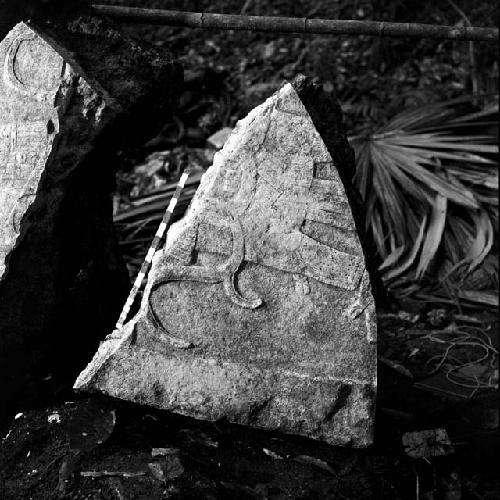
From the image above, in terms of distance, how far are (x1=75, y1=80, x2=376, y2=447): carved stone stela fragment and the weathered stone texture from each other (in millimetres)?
234

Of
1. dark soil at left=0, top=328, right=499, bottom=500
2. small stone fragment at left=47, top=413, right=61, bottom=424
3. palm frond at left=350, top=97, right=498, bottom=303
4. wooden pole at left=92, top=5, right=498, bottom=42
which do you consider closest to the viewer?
dark soil at left=0, top=328, right=499, bottom=500

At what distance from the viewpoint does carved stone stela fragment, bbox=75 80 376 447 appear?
6.59 feet

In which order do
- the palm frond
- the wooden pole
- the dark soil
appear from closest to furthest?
the dark soil → the wooden pole → the palm frond

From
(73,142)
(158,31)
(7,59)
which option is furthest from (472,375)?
(158,31)

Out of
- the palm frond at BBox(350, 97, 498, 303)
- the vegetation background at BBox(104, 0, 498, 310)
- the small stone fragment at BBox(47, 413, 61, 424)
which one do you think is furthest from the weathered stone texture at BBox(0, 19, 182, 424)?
the palm frond at BBox(350, 97, 498, 303)

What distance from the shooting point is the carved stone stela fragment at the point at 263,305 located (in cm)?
201

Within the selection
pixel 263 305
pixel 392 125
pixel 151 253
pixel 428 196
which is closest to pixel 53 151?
pixel 151 253

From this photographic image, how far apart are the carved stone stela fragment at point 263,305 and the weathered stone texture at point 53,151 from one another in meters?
0.23

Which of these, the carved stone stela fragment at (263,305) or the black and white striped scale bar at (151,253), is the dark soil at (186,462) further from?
the black and white striped scale bar at (151,253)

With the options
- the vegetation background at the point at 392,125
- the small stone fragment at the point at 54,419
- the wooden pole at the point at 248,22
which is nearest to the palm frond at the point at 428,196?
the vegetation background at the point at 392,125

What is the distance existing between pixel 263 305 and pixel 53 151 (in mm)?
597

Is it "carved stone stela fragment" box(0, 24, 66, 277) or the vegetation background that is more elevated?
"carved stone stela fragment" box(0, 24, 66, 277)

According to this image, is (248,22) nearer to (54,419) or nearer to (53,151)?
(53,151)

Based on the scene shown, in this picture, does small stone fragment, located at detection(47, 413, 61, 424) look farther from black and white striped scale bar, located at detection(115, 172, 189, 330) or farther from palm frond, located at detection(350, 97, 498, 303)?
palm frond, located at detection(350, 97, 498, 303)
